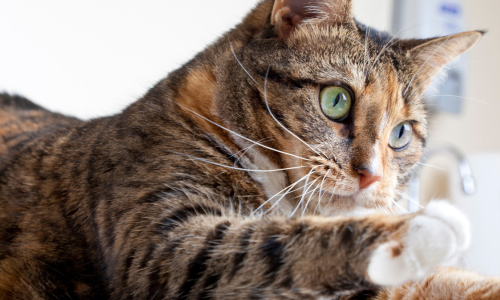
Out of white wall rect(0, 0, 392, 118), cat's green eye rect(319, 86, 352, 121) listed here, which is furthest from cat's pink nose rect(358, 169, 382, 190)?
white wall rect(0, 0, 392, 118)

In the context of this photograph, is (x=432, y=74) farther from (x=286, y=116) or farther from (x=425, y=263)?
(x=425, y=263)

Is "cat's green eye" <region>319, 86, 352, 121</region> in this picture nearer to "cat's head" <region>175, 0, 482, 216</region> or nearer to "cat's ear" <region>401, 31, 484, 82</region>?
"cat's head" <region>175, 0, 482, 216</region>

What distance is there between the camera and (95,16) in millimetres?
1702

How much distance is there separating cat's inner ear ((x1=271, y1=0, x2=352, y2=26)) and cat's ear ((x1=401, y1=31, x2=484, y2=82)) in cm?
30

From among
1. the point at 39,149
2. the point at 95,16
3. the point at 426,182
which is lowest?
the point at 426,182

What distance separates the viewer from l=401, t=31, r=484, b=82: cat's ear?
121 cm

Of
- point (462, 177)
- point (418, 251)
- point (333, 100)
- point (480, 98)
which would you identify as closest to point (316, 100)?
point (333, 100)

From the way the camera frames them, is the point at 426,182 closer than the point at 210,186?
No

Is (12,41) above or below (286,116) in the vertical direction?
above

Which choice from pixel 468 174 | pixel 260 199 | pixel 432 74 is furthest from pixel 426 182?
pixel 260 199

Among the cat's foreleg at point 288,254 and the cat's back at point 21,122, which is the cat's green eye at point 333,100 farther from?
the cat's back at point 21,122

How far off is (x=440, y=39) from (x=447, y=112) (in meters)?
1.74

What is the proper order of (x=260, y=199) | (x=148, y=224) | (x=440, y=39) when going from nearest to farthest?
(x=148, y=224) < (x=260, y=199) < (x=440, y=39)

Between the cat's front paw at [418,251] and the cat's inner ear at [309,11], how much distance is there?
672mm
